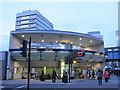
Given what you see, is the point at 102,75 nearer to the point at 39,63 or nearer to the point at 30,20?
the point at 39,63

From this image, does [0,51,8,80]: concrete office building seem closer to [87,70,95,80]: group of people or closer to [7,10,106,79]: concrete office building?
[7,10,106,79]: concrete office building

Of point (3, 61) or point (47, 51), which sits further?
point (3, 61)

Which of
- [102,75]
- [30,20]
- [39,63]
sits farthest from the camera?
[30,20]

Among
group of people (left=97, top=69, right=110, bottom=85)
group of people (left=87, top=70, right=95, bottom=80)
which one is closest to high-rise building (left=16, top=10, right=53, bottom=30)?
group of people (left=87, top=70, right=95, bottom=80)

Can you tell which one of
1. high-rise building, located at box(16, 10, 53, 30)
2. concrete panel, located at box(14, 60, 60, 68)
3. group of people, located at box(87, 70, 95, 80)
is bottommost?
group of people, located at box(87, 70, 95, 80)

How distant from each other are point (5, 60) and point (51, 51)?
8203 millimetres

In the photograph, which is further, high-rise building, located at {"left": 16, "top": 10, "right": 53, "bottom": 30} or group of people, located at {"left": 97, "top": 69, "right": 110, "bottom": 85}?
high-rise building, located at {"left": 16, "top": 10, "right": 53, "bottom": 30}

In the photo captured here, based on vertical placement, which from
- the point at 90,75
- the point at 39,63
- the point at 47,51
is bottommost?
the point at 90,75

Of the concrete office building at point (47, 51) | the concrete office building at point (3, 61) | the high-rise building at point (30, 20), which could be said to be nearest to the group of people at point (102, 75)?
the concrete office building at point (47, 51)

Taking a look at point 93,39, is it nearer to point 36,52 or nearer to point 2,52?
point 36,52

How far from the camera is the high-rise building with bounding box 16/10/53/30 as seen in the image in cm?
15388

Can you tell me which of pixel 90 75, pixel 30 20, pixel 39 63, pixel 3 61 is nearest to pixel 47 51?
pixel 39 63

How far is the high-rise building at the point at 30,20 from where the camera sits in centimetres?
15388

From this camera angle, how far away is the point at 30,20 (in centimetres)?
15550
